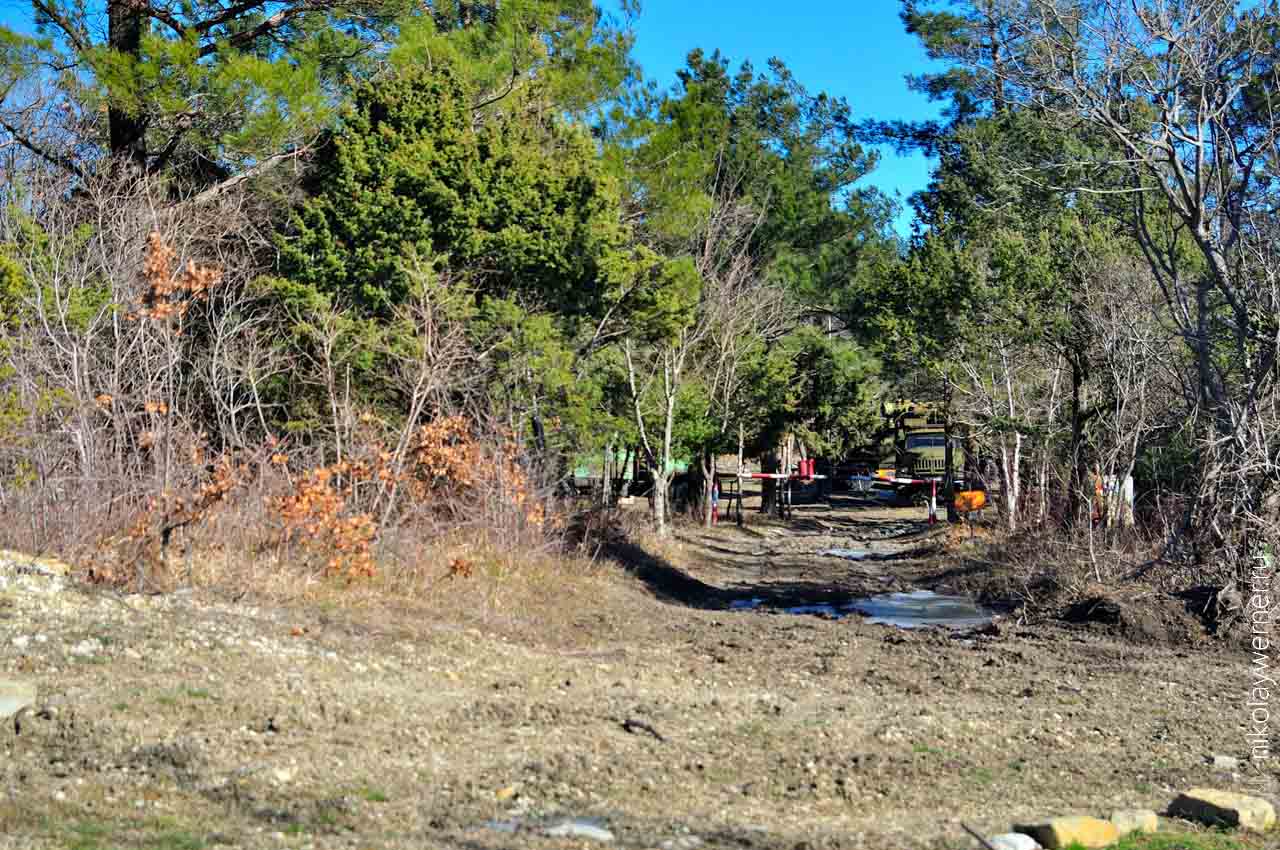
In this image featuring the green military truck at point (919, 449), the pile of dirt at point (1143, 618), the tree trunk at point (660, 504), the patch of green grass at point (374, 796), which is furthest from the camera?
the green military truck at point (919, 449)

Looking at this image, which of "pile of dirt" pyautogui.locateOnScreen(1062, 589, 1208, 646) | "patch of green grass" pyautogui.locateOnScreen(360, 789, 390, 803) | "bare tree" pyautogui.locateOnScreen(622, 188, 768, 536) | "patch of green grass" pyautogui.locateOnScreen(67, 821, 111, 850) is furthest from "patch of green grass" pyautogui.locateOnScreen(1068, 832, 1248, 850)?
"bare tree" pyautogui.locateOnScreen(622, 188, 768, 536)

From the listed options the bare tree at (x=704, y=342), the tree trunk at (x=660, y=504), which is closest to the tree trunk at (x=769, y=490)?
the bare tree at (x=704, y=342)

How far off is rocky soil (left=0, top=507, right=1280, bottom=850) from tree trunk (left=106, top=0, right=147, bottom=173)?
10885mm

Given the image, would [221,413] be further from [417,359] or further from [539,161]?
[539,161]

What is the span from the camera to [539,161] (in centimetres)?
1959

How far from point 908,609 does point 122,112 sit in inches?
522

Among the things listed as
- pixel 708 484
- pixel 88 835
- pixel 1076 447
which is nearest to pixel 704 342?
pixel 708 484

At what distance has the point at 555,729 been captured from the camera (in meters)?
7.71

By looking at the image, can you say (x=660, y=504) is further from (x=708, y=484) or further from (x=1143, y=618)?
(x=1143, y=618)

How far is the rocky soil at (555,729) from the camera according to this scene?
5.82m

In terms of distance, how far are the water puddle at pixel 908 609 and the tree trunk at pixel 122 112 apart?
11.1 metres

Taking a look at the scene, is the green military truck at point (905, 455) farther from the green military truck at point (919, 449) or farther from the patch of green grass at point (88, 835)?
the patch of green grass at point (88, 835)

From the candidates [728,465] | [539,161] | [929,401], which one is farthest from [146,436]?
[728,465]

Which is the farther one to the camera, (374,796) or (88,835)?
(374,796)
